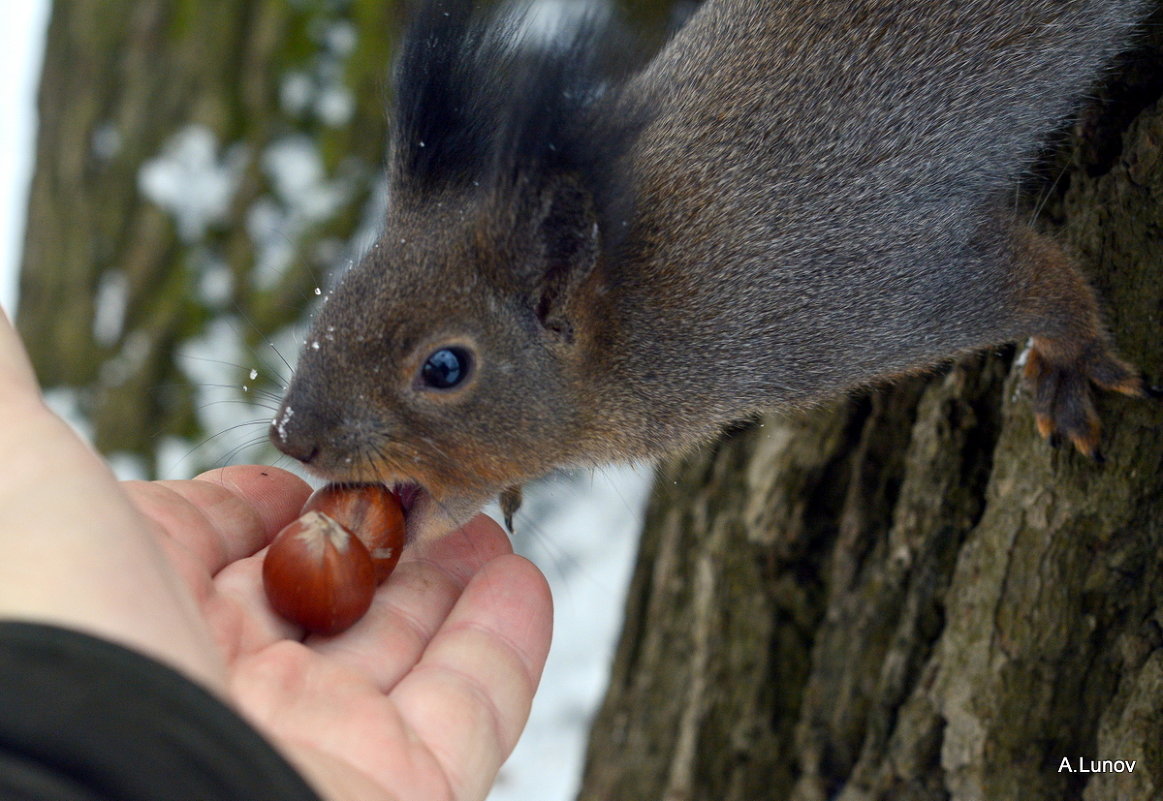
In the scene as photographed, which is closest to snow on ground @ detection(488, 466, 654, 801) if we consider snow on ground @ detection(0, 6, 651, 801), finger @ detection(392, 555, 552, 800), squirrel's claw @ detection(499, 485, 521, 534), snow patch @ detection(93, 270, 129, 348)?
snow on ground @ detection(0, 6, 651, 801)

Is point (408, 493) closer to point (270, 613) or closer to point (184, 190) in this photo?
point (270, 613)

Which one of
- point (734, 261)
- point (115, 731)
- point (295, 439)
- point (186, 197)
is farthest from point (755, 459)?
point (186, 197)

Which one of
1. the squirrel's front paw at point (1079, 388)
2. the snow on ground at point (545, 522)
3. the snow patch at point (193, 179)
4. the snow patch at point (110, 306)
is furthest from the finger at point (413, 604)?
the snow patch at point (110, 306)

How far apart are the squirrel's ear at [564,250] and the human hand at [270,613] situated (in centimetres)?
40

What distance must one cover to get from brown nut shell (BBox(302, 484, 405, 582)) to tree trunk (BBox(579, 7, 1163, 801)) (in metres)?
0.80

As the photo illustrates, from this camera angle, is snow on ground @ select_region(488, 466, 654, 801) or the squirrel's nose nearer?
the squirrel's nose

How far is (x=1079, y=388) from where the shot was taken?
162cm

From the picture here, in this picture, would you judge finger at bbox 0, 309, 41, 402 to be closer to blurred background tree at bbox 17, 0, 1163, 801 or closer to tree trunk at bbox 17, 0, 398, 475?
blurred background tree at bbox 17, 0, 1163, 801

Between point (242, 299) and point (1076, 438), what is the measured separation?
255 centimetres

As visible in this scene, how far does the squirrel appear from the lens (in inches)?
64.2

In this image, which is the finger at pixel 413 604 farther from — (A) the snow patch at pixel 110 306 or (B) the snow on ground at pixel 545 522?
(A) the snow patch at pixel 110 306

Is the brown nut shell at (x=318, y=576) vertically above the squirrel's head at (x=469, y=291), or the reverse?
the squirrel's head at (x=469, y=291)

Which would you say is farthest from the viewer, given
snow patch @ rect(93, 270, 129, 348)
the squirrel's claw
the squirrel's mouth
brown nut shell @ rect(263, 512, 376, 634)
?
snow patch @ rect(93, 270, 129, 348)

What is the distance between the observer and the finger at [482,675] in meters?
1.37
